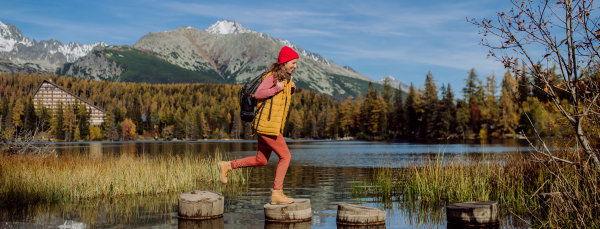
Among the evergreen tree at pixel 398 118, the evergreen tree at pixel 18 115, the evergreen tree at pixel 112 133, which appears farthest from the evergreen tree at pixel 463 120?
the evergreen tree at pixel 18 115

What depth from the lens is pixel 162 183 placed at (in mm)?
11562

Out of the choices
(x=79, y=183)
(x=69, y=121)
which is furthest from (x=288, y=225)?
(x=69, y=121)

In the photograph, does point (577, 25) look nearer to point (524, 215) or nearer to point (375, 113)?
point (524, 215)

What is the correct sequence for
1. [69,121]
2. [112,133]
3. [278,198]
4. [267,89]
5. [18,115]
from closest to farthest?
[267,89] → [278,198] → [18,115] → [69,121] → [112,133]

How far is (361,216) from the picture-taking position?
6.40m

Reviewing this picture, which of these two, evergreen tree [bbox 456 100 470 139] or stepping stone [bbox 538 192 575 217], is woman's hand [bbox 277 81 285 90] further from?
evergreen tree [bbox 456 100 470 139]

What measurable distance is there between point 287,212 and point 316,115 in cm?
13605

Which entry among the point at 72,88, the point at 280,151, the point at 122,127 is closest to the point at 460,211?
the point at 280,151

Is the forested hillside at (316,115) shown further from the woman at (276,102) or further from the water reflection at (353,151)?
the woman at (276,102)

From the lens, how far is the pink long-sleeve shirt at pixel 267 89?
6.24 m

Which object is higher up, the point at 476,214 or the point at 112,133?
the point at 112,133

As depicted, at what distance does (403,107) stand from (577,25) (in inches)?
3751

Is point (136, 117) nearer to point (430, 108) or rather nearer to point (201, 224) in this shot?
point (430, 108)

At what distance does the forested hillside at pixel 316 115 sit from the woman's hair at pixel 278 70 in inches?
1271
